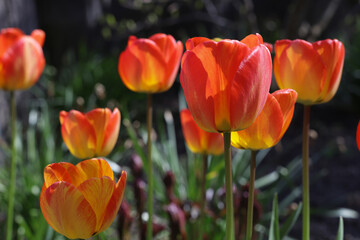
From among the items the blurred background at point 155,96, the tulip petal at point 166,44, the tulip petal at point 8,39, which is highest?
the tulip petal at point 166,44

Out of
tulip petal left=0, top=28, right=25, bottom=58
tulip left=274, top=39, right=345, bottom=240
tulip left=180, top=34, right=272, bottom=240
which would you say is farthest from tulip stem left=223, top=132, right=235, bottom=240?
tulip petal left=0, top=28, right=25, bottom=58

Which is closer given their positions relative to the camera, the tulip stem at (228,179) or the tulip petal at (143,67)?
the tulip stem at (228,179)

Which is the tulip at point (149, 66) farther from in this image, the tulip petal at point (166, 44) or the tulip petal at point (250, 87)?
the tulip petal at point (250, 87)

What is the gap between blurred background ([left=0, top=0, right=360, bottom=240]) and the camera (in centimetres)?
248

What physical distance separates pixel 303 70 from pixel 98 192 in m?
0.41

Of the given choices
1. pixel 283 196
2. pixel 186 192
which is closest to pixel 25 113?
pixel 186 192

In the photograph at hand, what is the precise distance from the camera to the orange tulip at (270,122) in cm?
69

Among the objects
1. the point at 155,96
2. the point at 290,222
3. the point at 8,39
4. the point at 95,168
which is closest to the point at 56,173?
the point at 95,168

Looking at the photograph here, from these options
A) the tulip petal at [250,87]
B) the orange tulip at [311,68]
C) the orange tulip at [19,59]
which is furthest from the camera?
the orange tulip at [19,59]

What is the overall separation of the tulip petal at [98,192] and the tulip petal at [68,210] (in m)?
0.01

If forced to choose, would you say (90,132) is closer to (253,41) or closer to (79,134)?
(79,134)

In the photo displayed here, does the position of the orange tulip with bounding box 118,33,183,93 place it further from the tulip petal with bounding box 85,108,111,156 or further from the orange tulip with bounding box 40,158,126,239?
the orange tulip with bounding box 40,158,126,239

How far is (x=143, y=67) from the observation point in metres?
1.07

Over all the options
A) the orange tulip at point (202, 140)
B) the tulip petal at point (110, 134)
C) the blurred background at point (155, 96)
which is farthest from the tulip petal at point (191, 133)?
the blurred background at point (155, 96)
